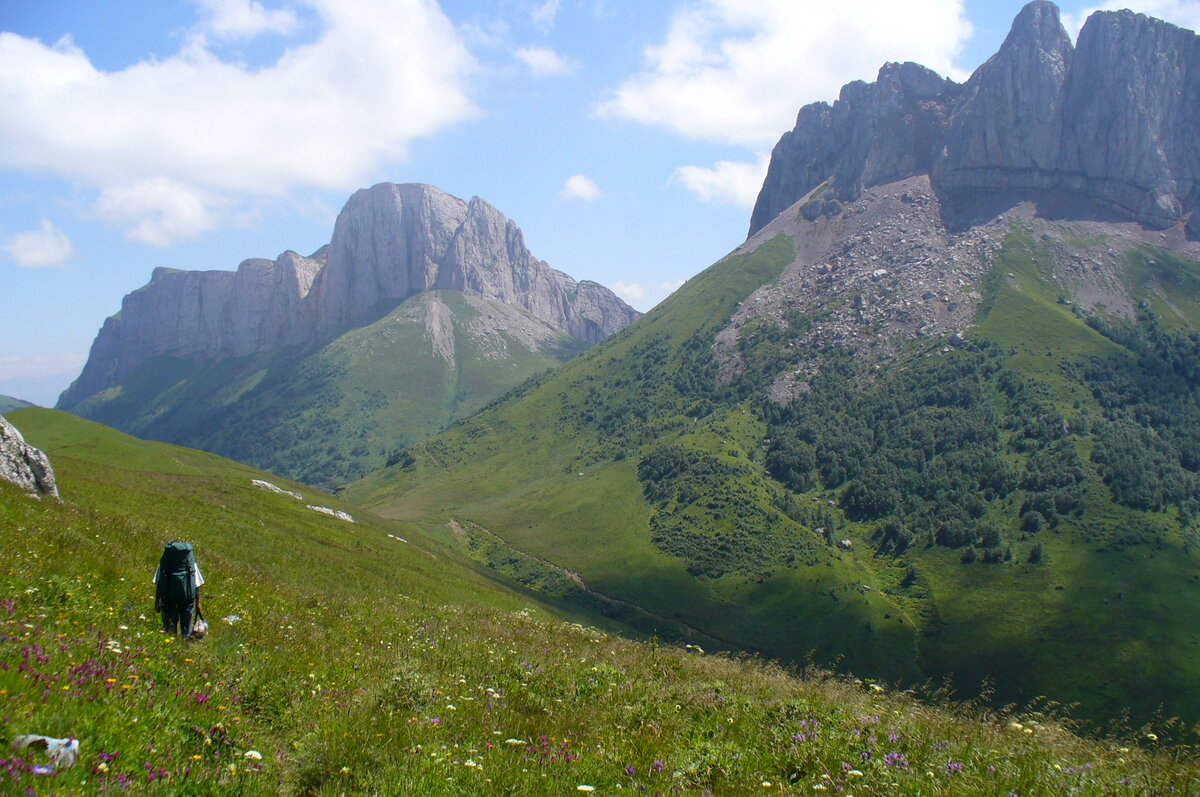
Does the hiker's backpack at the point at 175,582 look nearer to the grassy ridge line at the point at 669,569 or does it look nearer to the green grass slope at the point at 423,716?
the green grass slope at the point at 423,716

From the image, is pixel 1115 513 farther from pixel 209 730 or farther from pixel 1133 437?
pixel 209 730

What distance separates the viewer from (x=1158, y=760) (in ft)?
33.7

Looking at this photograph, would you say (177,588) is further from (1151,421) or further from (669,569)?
(1151,421)

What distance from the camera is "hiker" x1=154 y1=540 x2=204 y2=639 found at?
1221cm

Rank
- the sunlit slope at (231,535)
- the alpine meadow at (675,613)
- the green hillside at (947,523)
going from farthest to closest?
1. the green hillside at (947,523)
2. the sunlit slope at (231,535)
3. the alpine meadow at (675,613)

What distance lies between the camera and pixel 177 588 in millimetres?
12211

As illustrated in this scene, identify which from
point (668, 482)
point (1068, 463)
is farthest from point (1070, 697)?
point (668, 482)

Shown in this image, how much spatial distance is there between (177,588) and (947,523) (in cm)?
15824

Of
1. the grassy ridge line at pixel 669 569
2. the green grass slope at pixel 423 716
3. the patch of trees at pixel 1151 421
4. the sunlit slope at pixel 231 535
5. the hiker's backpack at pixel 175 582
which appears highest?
the patch of trees at pixel 1151 421

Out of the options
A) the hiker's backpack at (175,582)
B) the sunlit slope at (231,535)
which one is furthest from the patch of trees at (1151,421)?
the hiker's backpack at (175,582)

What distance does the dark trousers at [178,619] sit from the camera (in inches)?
489

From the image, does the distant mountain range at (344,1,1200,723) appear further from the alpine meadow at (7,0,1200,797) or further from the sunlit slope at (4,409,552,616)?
the sunlit slope at (4,409,552,616)

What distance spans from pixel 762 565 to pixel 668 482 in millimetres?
42207

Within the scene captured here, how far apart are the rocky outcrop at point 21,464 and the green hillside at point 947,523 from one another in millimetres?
99099
